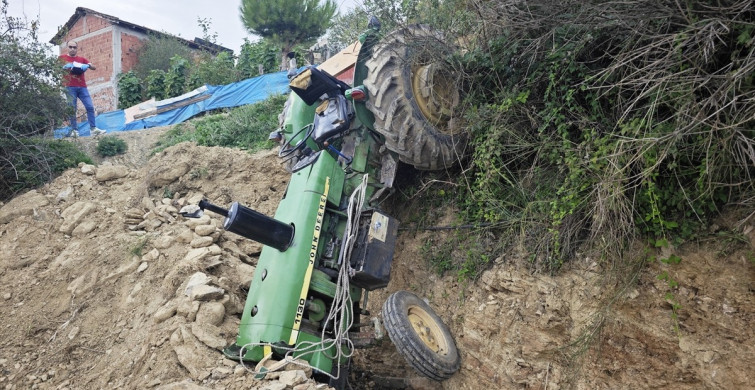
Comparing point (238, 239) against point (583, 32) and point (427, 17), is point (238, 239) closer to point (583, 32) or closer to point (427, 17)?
point (427, 17)

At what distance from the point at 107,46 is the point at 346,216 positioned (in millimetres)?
20402

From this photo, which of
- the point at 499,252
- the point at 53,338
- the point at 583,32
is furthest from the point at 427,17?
the point at 53,338

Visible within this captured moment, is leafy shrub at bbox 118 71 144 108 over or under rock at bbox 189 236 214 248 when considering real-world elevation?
over

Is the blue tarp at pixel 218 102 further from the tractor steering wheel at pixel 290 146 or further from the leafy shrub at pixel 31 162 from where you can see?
the tractor steering wheel at pixel 290 146

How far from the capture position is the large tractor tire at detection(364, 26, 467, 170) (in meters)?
4.61

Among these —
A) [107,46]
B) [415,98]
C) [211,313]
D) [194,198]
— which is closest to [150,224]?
[194,198]

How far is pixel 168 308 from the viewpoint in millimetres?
4344

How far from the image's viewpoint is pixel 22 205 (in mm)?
6203

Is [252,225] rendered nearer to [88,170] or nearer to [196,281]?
[196,281]

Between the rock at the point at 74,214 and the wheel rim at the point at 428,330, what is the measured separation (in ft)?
13.1

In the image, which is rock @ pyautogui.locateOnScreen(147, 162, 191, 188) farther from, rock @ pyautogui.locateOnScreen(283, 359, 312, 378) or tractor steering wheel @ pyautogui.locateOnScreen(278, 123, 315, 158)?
rock @ pyautogui.locateOnScreen(283, 359, 312, 378)

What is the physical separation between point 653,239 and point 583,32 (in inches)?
61.7

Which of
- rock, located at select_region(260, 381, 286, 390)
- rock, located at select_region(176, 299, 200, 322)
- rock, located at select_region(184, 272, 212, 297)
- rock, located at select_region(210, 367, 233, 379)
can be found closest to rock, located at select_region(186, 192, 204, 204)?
rock, located at select_region(184, 272, 212, 297)

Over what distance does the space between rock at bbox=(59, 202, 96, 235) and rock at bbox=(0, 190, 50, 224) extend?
1.29 ft
